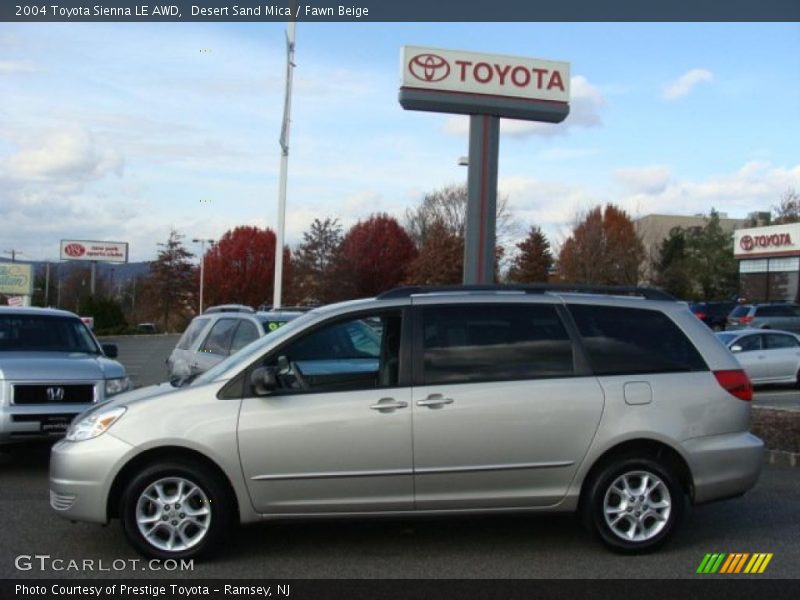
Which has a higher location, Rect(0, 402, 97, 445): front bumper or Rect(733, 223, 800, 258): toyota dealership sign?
Rect(733, 223, 800, 258): toyota dealership sign

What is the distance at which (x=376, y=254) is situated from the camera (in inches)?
2461

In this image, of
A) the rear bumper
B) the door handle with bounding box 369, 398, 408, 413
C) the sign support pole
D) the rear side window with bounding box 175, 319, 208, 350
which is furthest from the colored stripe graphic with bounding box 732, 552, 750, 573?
the sign support pole

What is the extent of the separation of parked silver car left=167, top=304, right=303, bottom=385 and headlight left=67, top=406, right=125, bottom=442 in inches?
229

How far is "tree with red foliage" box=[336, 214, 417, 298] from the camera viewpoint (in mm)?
59719

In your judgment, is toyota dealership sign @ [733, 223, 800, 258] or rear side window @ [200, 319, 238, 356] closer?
rear side window @ [200, 319, 238, 356]

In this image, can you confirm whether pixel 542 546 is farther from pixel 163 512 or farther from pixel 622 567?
pixel 163 512

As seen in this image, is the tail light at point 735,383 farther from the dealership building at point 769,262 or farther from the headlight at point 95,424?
the dealership building at point 769,262

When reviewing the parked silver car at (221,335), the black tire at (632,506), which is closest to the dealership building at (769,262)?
the parked silver car at (221,335)

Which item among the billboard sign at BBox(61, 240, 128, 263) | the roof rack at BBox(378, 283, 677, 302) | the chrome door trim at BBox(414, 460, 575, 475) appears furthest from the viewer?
the billboard sign at BBox(61, 240, 128, 263)

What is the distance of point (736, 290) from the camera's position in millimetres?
59906

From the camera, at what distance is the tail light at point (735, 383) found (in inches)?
256

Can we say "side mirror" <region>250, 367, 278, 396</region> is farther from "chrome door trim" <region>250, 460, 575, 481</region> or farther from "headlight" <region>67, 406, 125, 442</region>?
"headlight" <region>67, 406, 125, 442</region>

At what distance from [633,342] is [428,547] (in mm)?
2052
